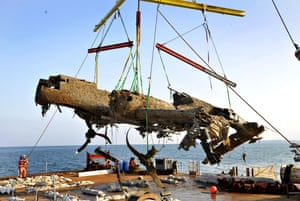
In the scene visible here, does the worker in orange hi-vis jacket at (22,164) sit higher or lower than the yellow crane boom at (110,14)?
lower

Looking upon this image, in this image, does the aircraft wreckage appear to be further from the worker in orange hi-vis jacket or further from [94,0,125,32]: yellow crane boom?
the worker in orange hi-vis jacket

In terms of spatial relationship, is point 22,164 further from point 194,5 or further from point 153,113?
point 194,5

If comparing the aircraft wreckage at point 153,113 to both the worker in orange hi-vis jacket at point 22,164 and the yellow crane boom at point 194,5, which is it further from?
the worker in orange hi-vis jacket at point 22,164

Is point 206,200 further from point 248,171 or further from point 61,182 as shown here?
point 61,182

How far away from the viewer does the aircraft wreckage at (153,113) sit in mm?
11953

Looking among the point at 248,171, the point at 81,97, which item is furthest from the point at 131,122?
the point at 248,171

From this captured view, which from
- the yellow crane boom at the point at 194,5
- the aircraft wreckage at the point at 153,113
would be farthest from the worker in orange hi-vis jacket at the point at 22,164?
the yellow crane boom at the point at 194,5

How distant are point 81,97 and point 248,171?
14820mm

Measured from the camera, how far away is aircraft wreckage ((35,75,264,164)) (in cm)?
1195

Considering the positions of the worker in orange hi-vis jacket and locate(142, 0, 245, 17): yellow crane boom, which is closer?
locate(142, 0, 245, 17): yellow crane boom

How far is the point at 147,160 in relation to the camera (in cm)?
1124

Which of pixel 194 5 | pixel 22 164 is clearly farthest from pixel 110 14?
pixel 22 164

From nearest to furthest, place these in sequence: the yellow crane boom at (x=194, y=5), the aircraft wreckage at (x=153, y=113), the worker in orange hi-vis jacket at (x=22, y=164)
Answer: the aircraft wreckage at (x=153, y=113) < the yellow crane boom at (x=194, y=5) < the worker in orange hi-vis jacket at (x=22, y=164)

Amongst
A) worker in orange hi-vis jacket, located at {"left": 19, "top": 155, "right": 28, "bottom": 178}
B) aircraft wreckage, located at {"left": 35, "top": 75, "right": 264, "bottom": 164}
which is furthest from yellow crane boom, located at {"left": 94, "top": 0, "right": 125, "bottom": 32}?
worker in orange hi-vis jacket, located at {"left": 19, "top": 155, "right": 28, "bottom": 178}
